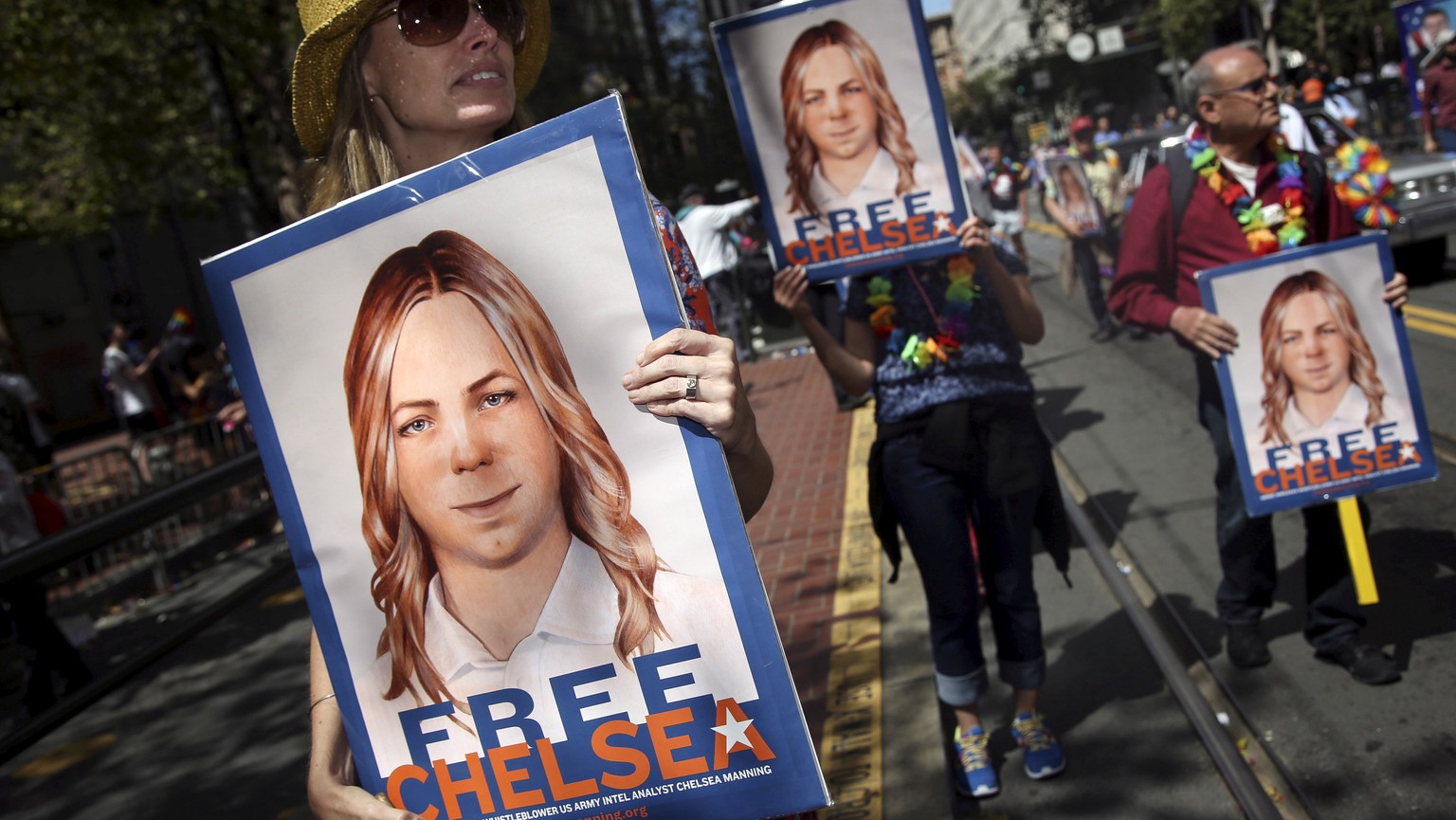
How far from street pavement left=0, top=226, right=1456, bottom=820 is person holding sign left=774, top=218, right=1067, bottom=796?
0.36 meters

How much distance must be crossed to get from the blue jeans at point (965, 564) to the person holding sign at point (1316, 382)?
836 millimetres

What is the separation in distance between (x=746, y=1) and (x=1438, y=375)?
521 centimetres

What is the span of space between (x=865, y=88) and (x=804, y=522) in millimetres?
3790

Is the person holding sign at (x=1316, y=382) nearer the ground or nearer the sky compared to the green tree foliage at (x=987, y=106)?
nearer the ground

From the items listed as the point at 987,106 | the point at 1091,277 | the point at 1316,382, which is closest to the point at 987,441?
the point at 1316,382

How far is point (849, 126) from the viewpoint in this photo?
12.0 ft

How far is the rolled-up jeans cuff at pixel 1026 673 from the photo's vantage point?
389cm

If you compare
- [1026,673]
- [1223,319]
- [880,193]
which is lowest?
[1026,673]

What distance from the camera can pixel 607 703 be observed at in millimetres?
1678

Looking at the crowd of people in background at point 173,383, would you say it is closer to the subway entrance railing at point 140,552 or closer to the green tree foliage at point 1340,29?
the subway entrance railing at point 140,552

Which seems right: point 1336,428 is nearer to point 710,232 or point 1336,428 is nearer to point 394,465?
point 394,465

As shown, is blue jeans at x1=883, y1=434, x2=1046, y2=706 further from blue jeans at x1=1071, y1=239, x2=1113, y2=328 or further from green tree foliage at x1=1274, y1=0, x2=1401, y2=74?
green tree foliage at x1=1274, y1=0, x2=1401, y2=74

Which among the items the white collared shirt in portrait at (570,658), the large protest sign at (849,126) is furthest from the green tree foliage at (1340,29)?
the white collared shirt in portrait at (570,658)

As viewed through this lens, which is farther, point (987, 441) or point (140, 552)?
point (140, 552)
